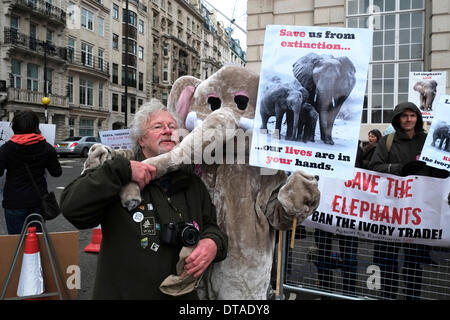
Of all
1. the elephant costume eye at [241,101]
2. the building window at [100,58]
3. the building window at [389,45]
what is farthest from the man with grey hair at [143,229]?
the building window at [100,58]

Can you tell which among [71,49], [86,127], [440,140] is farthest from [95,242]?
[71,49]

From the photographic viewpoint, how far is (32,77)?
27.3 metres

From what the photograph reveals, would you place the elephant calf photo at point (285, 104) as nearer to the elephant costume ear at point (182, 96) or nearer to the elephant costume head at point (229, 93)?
the elephant costume head at point (229, 93)

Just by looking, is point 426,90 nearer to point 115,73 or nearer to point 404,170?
point 404,170

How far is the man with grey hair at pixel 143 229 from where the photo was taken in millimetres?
1539

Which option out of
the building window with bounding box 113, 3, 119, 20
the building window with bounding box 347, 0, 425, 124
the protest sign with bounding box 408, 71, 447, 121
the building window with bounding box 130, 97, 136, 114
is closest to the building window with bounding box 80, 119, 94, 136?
the building window with bounding box 130, 97, 136, 114

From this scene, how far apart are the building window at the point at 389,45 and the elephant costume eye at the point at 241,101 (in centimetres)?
803

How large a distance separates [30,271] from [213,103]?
2.03m

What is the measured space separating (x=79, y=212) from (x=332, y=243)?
231 centimetres

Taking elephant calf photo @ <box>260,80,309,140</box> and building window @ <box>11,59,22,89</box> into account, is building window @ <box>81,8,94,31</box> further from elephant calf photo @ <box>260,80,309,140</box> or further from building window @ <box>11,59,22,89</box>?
elephant calf photo @ <box>260,80,309,140</box>

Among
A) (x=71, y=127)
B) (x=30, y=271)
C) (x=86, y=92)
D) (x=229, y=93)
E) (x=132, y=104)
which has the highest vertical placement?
(x=86, y=92)

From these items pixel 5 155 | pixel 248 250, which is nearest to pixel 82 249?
pixel 5 155
